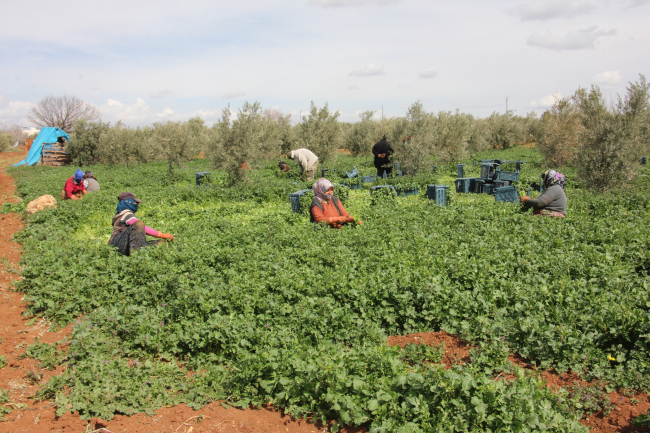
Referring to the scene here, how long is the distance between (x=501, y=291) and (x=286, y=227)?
4115mm

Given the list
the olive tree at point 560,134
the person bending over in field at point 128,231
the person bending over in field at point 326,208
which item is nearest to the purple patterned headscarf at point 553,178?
the person bending over in field at point 326,208

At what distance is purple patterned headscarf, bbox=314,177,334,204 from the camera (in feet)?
24.4

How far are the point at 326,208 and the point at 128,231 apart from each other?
345cm

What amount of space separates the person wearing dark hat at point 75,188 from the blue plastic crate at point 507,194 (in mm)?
12270

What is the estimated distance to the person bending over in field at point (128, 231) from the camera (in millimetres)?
6555

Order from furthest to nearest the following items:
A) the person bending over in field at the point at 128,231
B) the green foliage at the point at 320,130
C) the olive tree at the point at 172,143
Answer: the green foliage at the point at 320,130
the olive tree at the point at 172,143
the person bending over in field at the point at 128,231

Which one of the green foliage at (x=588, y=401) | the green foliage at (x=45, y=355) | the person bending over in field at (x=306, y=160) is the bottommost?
the green foliage at (x=45, y=355)

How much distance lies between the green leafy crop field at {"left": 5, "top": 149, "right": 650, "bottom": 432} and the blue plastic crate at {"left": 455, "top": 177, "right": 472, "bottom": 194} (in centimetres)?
610

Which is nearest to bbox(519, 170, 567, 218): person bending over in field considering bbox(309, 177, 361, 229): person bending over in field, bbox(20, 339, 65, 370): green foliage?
bbox(309, 177, 361, 229): person bending over in field

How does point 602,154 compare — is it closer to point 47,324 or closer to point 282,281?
point 282,281

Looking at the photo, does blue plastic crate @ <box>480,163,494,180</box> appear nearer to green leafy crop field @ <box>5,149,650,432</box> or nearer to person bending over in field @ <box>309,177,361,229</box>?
green leafy crop field @ <box>5,149,650,432</box>

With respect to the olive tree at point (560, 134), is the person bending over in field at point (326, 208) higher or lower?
lower

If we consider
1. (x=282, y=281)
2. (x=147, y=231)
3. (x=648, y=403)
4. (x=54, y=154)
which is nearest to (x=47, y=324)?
(x=147, y=231)

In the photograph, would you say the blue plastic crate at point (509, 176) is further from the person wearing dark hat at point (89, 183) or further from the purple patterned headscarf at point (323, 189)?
the person wearing dark hat at point (89, 183)
